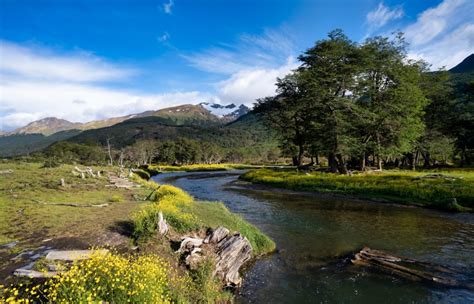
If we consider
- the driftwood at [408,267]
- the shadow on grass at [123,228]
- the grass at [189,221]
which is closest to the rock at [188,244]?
the grass at [189,221]

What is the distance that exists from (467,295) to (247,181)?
1829 inches

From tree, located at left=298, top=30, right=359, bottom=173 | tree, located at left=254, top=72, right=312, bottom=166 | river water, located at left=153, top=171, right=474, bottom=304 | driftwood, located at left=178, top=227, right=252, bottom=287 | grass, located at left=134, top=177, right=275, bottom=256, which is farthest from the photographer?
tree, located at left=254, top=72, right=312, bottom=166

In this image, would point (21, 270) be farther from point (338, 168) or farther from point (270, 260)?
point (338, 168)

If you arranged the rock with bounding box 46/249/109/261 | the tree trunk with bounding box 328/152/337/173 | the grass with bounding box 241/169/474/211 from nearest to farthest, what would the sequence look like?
the rock with bounding box 46/249/109/261, the grass with bounding box 241/169/474/211, the tree trunk with bounding box 328/152/337/173

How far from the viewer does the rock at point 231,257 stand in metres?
12.8

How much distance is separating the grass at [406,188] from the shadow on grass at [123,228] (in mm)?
27289

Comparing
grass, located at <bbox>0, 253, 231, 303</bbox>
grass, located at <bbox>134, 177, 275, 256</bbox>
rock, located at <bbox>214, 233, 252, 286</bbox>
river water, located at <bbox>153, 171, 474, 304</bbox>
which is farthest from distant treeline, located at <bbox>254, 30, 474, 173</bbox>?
grass, located at <bbox>0, 253, 231, 303</bbox>

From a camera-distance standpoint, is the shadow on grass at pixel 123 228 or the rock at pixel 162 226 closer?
the rock at pixel 162 226

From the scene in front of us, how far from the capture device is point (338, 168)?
50.9 meters

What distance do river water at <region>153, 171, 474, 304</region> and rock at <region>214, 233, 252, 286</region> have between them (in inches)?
Result: 25.3

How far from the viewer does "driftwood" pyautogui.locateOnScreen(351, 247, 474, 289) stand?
12.8 metres

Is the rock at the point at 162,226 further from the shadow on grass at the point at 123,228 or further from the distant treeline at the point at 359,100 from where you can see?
the distant treeline at the point at 359,100

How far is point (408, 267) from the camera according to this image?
1409 cm

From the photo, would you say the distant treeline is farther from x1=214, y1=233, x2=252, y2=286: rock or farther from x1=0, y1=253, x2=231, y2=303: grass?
x1=0, y1=253, x2=231, y2=303: grass
